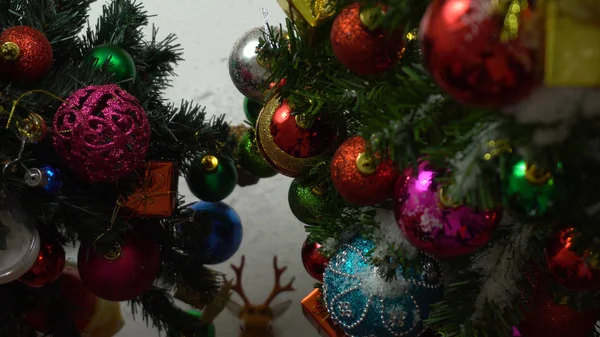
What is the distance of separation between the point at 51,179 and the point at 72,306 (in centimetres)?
22

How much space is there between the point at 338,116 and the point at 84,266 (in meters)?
0.28

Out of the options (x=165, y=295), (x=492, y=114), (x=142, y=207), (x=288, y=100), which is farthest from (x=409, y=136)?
(x=165, y=295)

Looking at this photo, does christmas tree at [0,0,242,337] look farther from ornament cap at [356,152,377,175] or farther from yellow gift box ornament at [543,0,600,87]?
yellow gift box ornament at [543,0,600,87]

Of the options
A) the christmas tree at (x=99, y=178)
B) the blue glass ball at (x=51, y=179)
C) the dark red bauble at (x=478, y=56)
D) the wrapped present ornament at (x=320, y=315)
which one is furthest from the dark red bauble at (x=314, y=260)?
the dark red bauble at (x=478, y=56)

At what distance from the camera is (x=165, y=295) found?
666 mm

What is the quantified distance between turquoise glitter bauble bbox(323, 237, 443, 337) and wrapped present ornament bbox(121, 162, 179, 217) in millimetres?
189

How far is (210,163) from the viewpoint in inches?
26.2

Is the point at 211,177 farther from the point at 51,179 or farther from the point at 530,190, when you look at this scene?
the point at 530,190

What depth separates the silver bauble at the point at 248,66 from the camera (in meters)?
0.61

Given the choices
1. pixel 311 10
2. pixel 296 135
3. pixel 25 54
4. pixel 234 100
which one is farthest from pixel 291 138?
pixel 234 100

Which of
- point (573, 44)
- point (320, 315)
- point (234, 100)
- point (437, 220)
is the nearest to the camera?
point (573, 44)

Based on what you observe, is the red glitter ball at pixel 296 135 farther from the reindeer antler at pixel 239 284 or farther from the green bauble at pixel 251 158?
the reindeer antler at pixel 239 284

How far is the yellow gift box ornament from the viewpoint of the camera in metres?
0.22

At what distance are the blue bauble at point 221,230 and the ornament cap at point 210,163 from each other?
6 cm
